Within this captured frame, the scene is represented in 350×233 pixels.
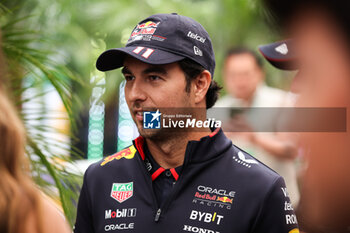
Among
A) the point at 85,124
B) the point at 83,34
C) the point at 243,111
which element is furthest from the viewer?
the point at 85,124

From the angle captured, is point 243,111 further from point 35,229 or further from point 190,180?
point 35,229

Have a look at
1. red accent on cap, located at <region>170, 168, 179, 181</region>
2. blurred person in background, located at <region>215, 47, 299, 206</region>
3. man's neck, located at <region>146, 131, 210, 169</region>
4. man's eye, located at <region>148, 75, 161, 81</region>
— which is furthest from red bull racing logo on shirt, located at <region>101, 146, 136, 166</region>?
blurred person in background, located at <region>215, 47, 299, 206</region>

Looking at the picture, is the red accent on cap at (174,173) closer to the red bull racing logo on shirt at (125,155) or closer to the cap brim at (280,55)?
the red bull racing logo on shirt at (125,155)

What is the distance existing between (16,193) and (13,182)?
0.03 m

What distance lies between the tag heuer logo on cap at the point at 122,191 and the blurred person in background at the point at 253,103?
1.78m

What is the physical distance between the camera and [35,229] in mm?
1082

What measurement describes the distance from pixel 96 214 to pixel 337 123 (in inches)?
54.9

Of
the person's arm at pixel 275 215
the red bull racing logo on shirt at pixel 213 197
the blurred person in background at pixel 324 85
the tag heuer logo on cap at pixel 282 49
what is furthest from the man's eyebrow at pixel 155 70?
the blurred person in background at pixel 324 85

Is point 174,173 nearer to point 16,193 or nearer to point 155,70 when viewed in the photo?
point 155,70

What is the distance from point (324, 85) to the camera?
0.79 meters

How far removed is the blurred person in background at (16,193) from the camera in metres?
1.06

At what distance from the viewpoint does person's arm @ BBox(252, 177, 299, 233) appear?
1775 millimetres

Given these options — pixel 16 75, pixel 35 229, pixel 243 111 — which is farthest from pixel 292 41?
pixel 243 111

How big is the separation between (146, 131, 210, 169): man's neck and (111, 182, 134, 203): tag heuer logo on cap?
168 mm
